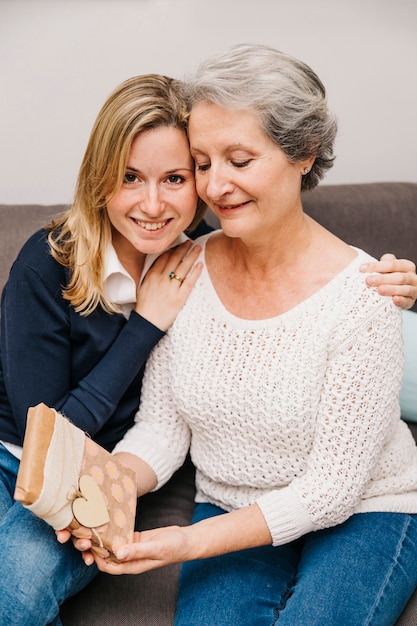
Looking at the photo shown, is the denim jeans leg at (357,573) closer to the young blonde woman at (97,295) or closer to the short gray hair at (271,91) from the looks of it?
the young blonde woman at (97,295)

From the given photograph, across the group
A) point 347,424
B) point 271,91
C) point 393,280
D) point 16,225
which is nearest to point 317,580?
point 347,424

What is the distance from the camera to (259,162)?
1.33 metres

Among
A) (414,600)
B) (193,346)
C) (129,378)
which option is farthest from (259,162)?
(414,600)

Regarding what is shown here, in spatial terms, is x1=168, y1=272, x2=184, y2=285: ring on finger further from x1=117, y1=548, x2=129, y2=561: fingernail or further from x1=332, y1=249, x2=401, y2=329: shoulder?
x1=117, y1=548, x2=129, y2=561: fingernail

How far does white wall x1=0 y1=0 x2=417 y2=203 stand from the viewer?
2021mm

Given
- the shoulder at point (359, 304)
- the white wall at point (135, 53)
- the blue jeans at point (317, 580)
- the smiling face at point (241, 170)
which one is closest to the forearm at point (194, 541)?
the blue jeans at point (317, 580)

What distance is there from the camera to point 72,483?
48.8 inches

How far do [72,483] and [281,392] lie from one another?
0.42 meters

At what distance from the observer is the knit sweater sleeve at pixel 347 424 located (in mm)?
1359

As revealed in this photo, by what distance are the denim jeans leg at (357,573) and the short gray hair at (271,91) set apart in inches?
28.9

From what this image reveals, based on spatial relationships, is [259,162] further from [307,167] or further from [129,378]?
[129,378]

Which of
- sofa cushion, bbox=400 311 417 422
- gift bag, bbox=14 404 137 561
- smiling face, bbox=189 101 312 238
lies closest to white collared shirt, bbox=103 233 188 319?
smiling face, bbox=189 101 312 238

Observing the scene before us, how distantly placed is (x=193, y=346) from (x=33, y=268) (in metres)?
0.36

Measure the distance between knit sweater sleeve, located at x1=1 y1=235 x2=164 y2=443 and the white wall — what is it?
0.71m
